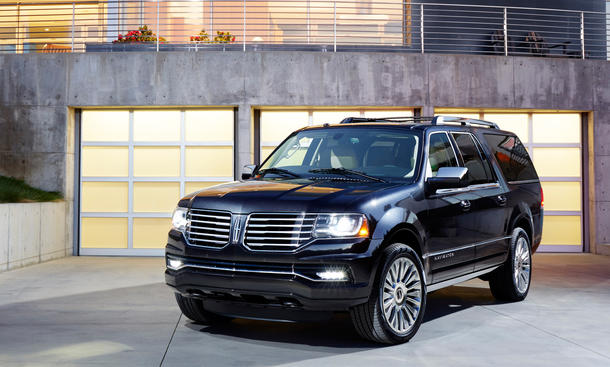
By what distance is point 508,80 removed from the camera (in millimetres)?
14898

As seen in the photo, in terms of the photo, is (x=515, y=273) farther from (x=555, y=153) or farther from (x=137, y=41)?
(x=137, y=41)

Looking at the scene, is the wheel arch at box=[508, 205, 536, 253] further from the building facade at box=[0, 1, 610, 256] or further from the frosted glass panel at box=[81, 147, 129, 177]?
the frosted glass panel at box=[81, 147, 129, 177]

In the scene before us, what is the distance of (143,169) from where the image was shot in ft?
48.8

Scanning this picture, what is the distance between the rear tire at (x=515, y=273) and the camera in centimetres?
826

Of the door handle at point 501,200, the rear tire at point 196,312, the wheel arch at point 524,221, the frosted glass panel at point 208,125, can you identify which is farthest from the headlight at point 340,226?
the frosted glass panel at point 208,125

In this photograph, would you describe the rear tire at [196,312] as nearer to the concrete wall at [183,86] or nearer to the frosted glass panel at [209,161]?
the concrete wall at [183,86]

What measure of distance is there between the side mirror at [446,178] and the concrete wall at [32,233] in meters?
8.02

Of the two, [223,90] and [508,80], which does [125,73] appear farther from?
[508,80]

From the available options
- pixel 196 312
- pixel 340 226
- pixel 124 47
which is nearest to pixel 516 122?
pixel 124 47

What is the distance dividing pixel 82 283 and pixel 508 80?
950 cm

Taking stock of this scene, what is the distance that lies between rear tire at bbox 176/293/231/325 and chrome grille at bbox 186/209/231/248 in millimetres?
797

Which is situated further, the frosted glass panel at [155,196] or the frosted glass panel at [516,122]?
the frosted glass panel at [516,122]

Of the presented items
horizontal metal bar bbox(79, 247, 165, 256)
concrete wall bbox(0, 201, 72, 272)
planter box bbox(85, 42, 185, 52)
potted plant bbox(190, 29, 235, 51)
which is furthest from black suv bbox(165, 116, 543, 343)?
potted plant bbox(190, 29, 235, 51)

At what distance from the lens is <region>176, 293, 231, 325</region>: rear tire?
6.62 m
